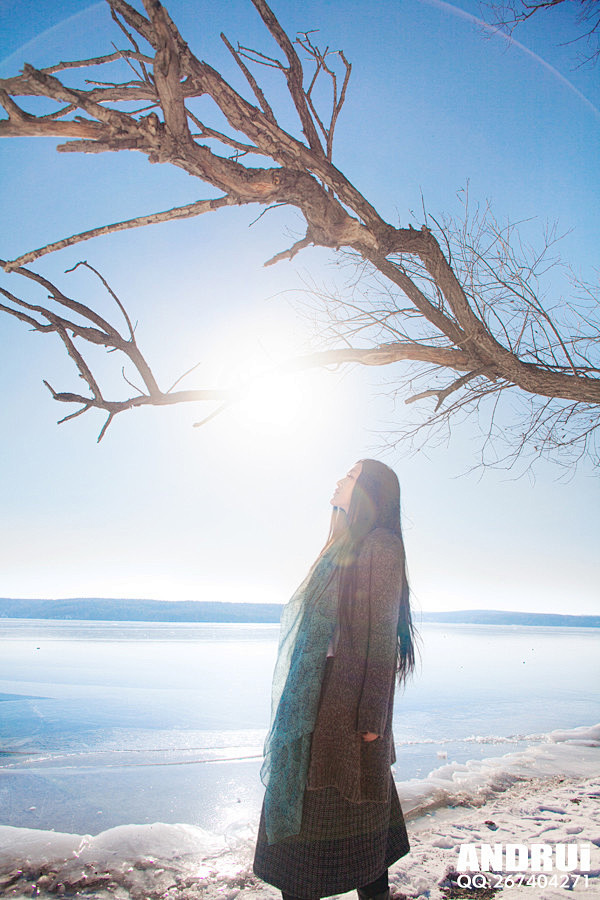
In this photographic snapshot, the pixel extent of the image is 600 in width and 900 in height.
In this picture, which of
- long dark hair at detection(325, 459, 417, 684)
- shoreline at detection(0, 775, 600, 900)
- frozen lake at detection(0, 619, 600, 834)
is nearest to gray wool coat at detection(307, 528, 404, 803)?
long dark hair at detection(325, 459, 417, 684)

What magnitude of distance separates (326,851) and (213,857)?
195cm

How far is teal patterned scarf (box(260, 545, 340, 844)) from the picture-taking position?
1.59 metres

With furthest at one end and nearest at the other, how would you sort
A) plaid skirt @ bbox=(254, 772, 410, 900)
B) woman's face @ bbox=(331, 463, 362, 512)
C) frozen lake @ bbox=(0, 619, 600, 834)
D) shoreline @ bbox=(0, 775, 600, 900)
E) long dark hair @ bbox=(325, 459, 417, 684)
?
frozen lake @ bbox=(0, 619, 600, 834) → shoreline @ bbox=(0, 775, 600, 900) → woman's face @ bbox=(331, 463, 362, 512) → long dark hair @ bbox=(325, 459, 417, 684) → plaid skirt @ bbox=(254, 772, 410, 900)

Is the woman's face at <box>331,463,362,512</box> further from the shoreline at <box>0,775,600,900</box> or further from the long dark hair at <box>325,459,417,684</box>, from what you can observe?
the shoreline at <box>0,775,600,900</box>

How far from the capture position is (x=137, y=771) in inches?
187

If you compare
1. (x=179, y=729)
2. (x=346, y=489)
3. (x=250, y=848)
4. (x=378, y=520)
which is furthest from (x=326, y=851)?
(x=179, y=729)

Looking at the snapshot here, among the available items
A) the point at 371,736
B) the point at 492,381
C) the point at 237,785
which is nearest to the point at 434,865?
the point at 371,736

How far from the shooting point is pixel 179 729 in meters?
6.31

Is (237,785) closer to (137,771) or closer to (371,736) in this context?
(137,771)

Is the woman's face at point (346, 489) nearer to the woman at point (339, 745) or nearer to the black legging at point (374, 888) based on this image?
the woman at point (339, 745)

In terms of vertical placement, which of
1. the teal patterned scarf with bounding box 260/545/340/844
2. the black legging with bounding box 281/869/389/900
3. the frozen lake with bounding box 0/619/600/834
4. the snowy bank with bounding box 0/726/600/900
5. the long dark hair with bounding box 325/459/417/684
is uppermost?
the long dark hair with bounding box 325/459/417/684

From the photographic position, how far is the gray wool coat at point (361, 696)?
158 cm

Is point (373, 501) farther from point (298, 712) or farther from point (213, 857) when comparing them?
point (213, 857)

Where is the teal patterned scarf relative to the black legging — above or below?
above
